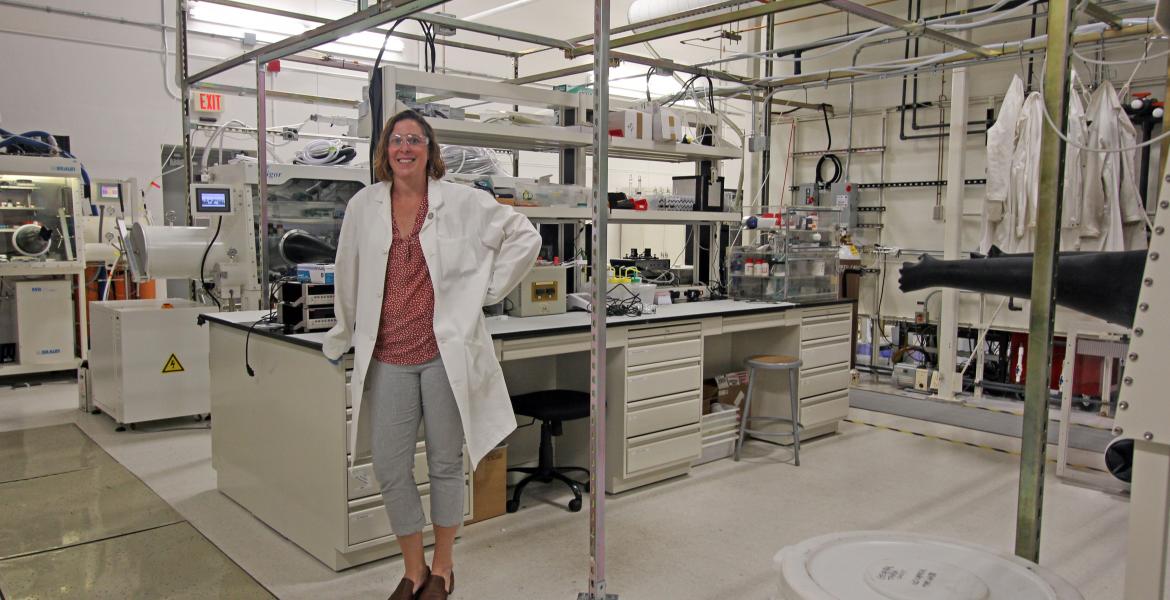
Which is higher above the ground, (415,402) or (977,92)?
(977,92)

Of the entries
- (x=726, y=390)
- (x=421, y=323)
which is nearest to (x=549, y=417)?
(x=421, y=323)

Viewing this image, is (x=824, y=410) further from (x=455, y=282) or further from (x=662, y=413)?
(x=455, y=282)

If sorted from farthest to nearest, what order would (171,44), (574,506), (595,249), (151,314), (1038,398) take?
(171,44) → (151,314) → (574,506) → (595,249) → (1038,398)

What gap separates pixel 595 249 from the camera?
7.64 ft

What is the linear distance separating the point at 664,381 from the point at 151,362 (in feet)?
10.0

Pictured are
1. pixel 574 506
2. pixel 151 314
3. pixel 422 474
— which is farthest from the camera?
pixel 151 314

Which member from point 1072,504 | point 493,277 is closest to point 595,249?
point 493,277

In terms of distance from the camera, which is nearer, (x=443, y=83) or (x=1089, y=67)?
(x=443, y=83)

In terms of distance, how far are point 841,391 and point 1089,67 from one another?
121 inches

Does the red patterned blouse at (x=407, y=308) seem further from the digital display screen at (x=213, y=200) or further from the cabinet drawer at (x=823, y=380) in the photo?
the cabinet drawer at (x=823, y=380)

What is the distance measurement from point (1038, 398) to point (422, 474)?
2.09 meters

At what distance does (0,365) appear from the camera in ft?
19.1

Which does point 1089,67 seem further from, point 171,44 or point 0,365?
point 0,365

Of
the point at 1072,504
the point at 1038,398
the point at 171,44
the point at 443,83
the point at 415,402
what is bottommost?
the point at 1072,504
